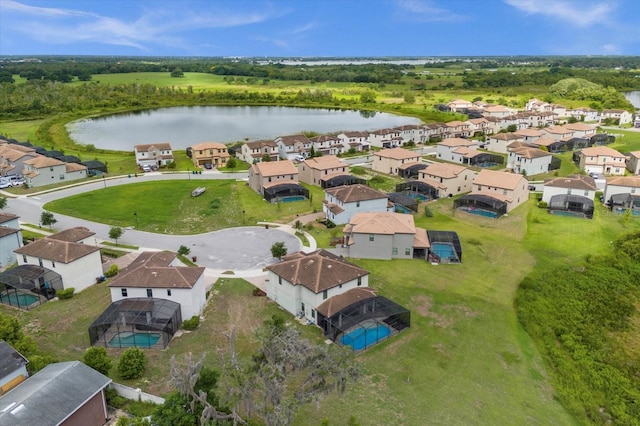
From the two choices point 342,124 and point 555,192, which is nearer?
point 555,192

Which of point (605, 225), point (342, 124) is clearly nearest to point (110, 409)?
point (605, 225)

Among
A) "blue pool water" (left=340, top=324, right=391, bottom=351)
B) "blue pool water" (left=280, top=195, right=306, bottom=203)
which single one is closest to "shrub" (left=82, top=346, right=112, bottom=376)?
"blue pool water" (left=340, top=324, right=391, bottom=351)

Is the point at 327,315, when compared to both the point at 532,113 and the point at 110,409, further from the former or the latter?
the point at 532,113

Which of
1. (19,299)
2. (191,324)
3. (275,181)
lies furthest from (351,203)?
(19,299)

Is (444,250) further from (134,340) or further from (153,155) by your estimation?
(153,155)

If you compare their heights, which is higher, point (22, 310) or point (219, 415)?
point (219, 415)

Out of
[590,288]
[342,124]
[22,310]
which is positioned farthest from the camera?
[342,124]
